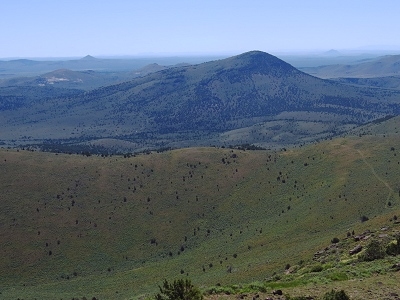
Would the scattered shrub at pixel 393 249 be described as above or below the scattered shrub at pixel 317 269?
above

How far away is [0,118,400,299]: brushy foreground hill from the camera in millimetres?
66750

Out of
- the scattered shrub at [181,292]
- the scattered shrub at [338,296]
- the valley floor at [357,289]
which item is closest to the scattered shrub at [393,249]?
the valley floor at [357,289]

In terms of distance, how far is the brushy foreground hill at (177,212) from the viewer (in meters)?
66.8

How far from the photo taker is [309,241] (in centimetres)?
6425

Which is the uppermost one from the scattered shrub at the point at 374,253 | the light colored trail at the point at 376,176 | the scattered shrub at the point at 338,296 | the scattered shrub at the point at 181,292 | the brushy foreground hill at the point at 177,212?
the scattered shrub at the point at 181,292

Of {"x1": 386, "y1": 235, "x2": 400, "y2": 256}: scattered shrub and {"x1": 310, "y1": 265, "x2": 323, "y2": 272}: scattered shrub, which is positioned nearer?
{"x1": 386, "y1": 235, "x2": 400, "y2": 256}: scattered shrub

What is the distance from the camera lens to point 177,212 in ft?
313

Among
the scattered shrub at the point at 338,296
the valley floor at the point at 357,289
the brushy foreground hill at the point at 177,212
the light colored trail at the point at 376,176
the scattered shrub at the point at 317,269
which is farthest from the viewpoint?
the light colored trail at the point at 376,176

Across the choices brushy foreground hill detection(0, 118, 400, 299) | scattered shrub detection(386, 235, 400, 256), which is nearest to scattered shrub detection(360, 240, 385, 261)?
scattered shrub detection(386, 235, 400, 256)

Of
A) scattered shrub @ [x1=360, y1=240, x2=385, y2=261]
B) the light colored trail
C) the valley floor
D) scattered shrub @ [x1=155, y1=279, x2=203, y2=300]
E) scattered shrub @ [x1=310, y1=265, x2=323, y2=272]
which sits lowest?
the light colored trail

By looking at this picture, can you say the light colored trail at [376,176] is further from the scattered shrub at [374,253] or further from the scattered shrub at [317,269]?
the scattered shrub at [317,269]

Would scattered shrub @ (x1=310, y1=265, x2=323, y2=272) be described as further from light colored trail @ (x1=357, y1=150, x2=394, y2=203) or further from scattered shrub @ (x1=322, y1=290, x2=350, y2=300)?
light colored trail @ (x1=357, y1=150, x2=394, y2=203)

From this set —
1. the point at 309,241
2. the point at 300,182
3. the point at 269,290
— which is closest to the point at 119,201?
the point at 300,182

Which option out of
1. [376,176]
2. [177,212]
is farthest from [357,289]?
[376,176]
